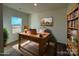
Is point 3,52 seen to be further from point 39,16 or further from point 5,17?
point 39,16

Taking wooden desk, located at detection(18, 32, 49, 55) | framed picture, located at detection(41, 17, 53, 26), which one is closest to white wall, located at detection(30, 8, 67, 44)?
framed picture, located at detection(41, 17, 53, 26)

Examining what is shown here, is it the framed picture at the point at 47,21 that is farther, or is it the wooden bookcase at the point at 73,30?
the framed picture at the point at 47,21

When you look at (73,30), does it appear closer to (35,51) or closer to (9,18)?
(35,51)

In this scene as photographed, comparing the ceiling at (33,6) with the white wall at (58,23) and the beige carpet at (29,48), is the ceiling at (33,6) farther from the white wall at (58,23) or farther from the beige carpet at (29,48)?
the beige carpet at (29,48)

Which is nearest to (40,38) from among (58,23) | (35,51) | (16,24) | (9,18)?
(35,51)

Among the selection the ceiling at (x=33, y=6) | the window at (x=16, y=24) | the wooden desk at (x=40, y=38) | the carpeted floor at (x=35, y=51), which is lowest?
the carpeted floor at (x=35, y=51)

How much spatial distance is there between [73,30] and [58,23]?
272mm

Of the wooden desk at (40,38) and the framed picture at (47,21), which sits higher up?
the framed picture at (47,21)

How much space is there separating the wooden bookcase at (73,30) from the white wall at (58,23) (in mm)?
68

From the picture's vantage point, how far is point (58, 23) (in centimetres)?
179

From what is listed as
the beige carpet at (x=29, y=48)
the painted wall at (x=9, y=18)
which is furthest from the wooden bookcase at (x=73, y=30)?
the painted wall at (x=9, y=18)

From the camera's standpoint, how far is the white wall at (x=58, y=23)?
1.75 m

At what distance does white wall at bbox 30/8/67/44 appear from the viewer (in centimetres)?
175

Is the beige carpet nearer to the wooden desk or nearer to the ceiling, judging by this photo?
the wooden desk
